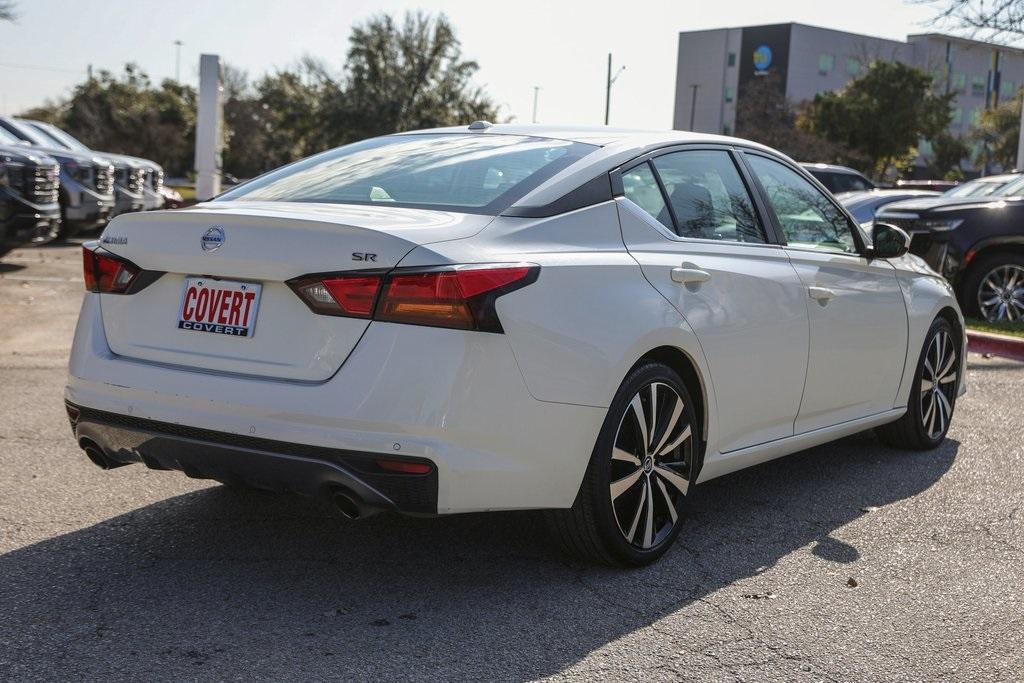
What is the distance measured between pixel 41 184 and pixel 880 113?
4671 cm

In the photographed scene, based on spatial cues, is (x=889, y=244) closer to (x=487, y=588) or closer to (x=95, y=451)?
(x=487, y=588)

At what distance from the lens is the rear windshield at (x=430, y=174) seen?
4.14m

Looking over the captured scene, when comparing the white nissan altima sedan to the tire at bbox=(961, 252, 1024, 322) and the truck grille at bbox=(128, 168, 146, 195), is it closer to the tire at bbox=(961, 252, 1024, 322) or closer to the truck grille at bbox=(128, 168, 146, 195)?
the tire at bbox=(961, 252, 1024, 322)

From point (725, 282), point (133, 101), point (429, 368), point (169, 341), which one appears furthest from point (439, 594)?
point (133, 101)

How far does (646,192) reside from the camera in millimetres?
4504

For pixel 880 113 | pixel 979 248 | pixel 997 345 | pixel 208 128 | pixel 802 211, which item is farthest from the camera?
pixel 880 113

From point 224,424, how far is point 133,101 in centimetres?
6250

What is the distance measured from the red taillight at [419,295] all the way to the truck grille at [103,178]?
51.4 ft

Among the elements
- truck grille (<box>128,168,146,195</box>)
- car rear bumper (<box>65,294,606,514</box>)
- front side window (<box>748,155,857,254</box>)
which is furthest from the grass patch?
truck grille (<box>128,168,146,195</box>)

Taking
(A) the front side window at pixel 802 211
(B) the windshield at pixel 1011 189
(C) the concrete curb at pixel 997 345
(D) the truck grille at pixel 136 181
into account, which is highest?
(B) the windshield at pixel 1011 189

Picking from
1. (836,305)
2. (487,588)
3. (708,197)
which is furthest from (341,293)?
(836,305)

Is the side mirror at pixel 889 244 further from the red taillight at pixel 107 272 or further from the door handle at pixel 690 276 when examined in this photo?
the red taillight at pixel 107 272

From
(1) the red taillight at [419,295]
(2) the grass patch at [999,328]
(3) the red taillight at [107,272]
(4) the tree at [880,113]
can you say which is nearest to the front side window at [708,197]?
(1) the red taillight at [419,295]

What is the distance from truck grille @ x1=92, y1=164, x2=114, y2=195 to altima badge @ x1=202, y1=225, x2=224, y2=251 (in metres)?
15.3
